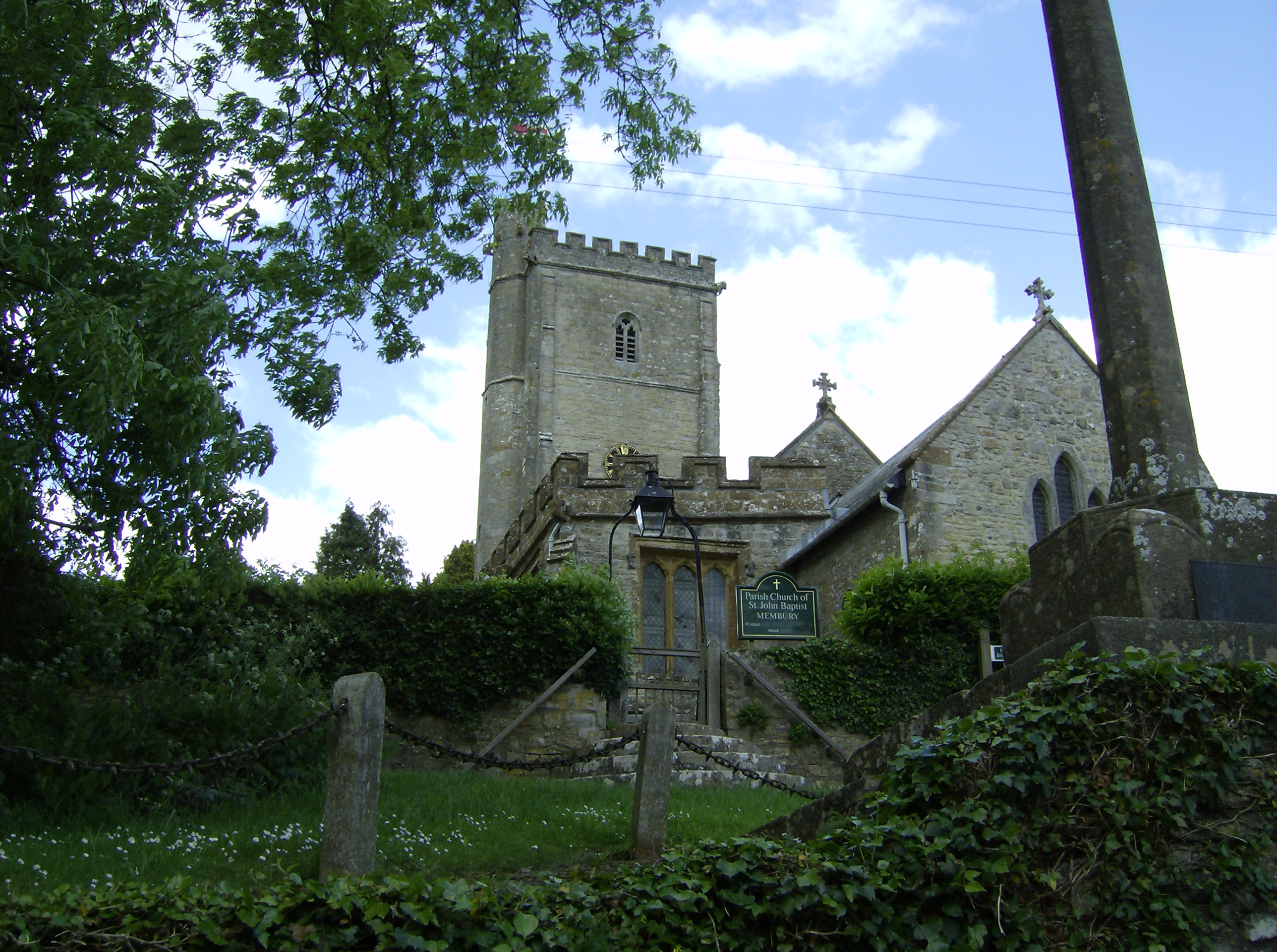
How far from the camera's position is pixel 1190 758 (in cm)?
419

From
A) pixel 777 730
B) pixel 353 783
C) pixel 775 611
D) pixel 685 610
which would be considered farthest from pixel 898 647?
pixel 353 783

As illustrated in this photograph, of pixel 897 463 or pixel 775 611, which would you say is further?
pixel 897 463

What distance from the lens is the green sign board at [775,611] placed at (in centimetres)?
1334

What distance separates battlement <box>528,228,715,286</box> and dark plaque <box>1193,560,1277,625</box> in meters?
39.7

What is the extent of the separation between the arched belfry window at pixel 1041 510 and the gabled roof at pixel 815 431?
902 cm

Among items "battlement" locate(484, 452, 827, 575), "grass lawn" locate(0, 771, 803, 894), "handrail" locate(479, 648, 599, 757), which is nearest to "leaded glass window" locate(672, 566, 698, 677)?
"battlement" locate(484, 452, 827, 575)

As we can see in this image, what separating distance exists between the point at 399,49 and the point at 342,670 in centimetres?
675

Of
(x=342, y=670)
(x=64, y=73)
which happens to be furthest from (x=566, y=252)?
(x=64, y=73)

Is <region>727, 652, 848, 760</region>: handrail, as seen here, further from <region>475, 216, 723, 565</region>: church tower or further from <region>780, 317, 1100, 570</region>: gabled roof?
<region>475, 216, 723, 565</region>: church tower

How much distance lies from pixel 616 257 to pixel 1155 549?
41219mm

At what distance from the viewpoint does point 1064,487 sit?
1822 centimetres

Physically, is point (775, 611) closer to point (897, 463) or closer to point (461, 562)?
point (897, 463)

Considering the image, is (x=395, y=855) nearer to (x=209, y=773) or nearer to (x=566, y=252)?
(x=209, y=773)

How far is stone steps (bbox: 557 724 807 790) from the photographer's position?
1006 centimetres
